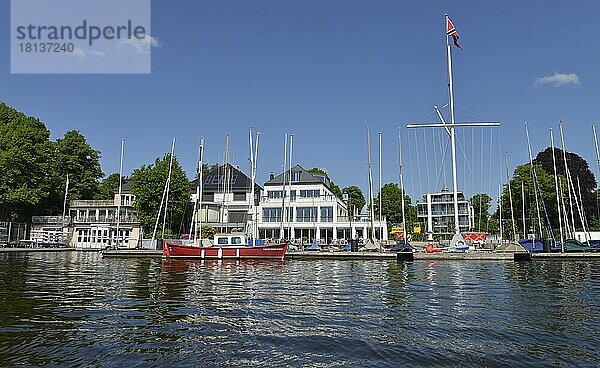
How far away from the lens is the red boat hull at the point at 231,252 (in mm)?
41094

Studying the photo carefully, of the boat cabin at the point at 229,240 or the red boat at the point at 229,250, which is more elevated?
the boat cabin at the point at 229,240

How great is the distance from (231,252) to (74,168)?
42.2m

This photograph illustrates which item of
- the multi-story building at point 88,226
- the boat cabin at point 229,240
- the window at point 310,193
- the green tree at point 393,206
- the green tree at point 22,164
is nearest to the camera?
the boat cabin at point 229,240

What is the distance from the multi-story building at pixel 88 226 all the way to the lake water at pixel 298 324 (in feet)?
150

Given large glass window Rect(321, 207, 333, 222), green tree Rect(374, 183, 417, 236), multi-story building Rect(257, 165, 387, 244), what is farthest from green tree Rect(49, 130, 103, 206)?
green tree Rect(374, 183, 417, 236)

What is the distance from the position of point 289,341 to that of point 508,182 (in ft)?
195

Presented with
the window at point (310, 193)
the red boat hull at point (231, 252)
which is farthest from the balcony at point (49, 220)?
the red boat hull at point (231, 252)

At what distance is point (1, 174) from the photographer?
61.3 meters

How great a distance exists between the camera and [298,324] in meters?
12.9

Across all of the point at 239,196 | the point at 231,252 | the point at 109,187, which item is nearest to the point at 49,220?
the point at 109,187

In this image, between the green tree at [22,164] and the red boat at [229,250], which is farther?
the green tree at [22,164]

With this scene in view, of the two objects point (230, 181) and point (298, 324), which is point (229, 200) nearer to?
point (230, 181)

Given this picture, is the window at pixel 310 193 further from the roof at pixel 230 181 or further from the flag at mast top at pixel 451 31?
the flag at mast top at pixel 451 31

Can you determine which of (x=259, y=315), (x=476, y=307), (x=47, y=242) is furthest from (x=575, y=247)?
(x=47, y=242)
